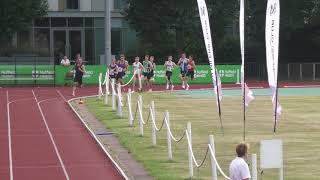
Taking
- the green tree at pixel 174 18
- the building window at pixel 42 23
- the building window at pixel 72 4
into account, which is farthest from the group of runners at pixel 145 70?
the building window at pixel 72 4

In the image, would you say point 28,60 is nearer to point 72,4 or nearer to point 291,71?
point 72,4

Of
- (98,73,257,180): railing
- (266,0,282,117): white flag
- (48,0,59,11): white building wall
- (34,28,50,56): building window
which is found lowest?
(98,73,257,180): railing

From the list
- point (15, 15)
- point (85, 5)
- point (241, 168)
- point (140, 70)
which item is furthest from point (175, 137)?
point (85, 5)

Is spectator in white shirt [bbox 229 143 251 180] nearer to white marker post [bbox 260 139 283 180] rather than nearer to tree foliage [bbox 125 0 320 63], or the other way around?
white marker post [bbox 260 139 283 180]

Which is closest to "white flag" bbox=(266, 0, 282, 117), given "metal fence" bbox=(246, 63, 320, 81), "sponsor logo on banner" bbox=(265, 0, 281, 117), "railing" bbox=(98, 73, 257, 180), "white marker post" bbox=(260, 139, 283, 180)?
"sponsor logo on banner" bbox=(265, 0, 281, 117)

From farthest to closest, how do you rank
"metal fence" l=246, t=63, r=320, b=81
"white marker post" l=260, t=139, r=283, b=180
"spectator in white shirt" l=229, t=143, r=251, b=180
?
"metal fence" l=246, t=63, r=320, b=81 < "white marker post" l=260, t=139, r=283, b=180 < "spectator in white shirt" l=229, t=143, r=251, b=180

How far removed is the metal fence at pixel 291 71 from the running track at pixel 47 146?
83.2 feet

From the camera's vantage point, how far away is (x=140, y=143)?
65.4 feet

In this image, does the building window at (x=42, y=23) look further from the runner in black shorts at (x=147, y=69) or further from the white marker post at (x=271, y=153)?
the white marker post at (x=271, y=153)

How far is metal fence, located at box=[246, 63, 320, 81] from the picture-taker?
178 feet

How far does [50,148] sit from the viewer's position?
64.5ft

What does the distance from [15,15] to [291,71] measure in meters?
21.2

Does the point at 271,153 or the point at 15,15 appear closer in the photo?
the point at 271,153

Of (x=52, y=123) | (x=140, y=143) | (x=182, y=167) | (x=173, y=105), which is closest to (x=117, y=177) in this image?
(x=182, y=167)
